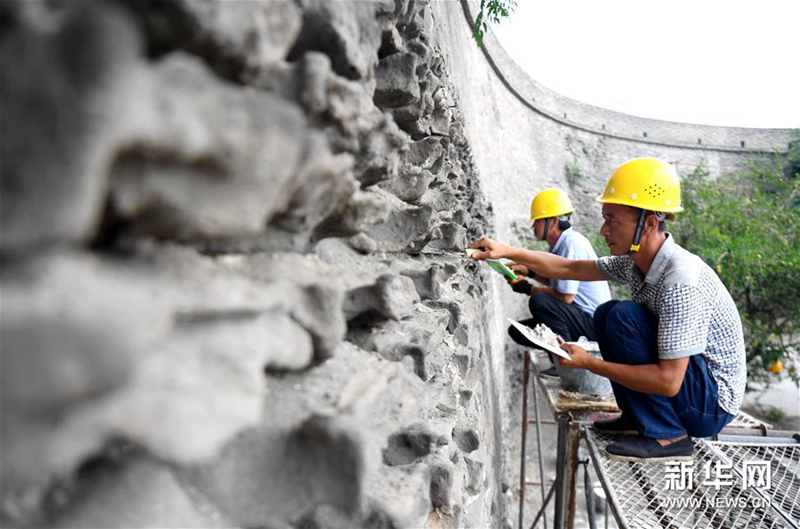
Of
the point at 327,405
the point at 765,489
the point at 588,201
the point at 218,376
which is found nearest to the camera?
the point at 218,376

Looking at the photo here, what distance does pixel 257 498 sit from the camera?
540 mm

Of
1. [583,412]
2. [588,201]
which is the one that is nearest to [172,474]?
[583,412]

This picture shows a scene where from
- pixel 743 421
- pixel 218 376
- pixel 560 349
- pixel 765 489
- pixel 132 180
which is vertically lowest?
pixel 743 421

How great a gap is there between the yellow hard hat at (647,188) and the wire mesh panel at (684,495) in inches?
41.2

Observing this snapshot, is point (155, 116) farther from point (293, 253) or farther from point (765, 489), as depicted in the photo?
point (765, 489)

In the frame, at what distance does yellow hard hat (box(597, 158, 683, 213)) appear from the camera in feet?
6.72

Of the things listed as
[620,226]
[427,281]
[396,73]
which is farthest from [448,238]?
[396,73]

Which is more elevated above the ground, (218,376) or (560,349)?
(218,376)

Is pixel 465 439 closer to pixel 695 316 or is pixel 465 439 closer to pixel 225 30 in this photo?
pixel 695 316

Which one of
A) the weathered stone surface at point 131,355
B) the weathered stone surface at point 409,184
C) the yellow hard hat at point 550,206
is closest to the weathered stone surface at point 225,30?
the weathered stone surface at point 131,355

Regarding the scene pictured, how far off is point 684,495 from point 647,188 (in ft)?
3.99

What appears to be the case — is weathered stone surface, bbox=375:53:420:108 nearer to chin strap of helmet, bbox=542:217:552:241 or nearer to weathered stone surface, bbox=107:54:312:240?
weathered stone surface, bbox=107:54:312:240

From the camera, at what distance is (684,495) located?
184 cm

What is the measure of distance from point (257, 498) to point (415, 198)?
94 centimetres
